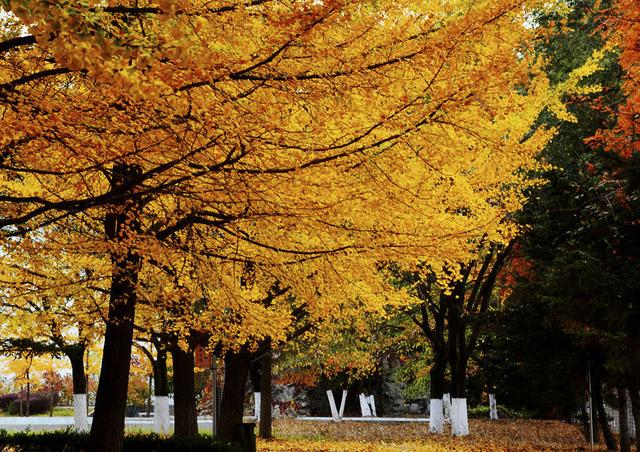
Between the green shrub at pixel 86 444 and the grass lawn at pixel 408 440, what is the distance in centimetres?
607

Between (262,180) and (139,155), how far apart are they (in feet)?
3.71

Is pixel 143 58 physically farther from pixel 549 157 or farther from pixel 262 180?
pixel 549 157

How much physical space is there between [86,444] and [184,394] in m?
4.47

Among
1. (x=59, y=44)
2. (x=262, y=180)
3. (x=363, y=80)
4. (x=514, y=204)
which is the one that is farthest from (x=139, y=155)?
(x=514, y=204)

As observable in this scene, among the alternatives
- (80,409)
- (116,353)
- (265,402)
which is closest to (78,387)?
(80,409)

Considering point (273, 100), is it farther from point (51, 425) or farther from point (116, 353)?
point (51, 425)

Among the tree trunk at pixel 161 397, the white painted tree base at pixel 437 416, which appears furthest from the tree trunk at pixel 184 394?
the white painted tree base at pixel 437 416

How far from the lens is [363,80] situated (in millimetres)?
5629

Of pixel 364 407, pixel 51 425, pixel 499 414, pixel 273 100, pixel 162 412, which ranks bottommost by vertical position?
pixel 499 414

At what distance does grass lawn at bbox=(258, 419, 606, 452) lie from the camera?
18641mm

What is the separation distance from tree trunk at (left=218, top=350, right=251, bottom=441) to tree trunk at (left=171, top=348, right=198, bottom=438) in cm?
115

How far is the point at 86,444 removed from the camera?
11.3m

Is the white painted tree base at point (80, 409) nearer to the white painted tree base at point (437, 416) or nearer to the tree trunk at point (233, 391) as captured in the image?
the tree trunk at point (233, 391)

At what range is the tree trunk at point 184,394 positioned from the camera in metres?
15.5
